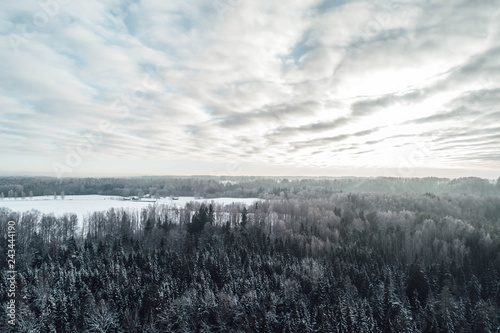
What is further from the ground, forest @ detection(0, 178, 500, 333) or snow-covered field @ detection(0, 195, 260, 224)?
snow-covered field @ detection(0, 195, 260, 224)

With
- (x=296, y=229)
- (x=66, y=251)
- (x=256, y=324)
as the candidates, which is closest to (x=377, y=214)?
(x=296, y=229)

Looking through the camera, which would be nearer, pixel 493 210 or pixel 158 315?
pixel 158 315

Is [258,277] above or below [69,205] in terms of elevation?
below

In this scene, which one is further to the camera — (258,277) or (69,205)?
(69,205)

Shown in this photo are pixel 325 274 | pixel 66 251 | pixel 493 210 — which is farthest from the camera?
pixel 493 210

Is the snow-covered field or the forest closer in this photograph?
the forest

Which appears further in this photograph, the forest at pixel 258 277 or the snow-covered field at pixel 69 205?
the snow-covered field at pixel 69 205

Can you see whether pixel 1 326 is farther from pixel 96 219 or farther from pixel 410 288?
pixel 410 288

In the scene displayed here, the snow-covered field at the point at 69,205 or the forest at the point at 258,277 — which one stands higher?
the snow-covered field at the point at 69,205
